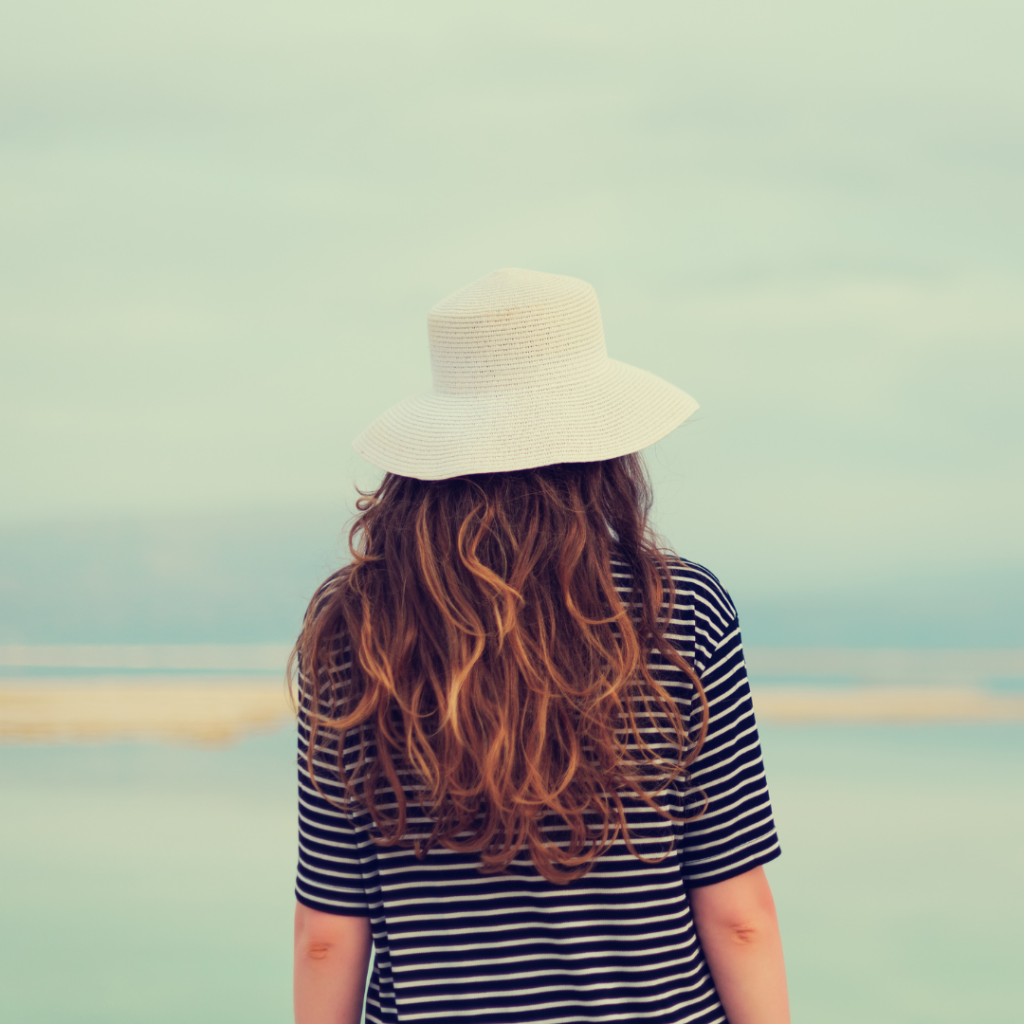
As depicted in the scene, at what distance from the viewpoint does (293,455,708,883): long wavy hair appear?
0.86 m

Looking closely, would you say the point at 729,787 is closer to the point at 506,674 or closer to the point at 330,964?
the point at 506,674

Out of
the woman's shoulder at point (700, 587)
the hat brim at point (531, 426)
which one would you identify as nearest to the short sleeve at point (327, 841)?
the hat brim at point (531, 426)

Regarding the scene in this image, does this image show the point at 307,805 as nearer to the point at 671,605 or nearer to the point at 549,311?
the point at 671,605

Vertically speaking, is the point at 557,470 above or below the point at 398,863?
above

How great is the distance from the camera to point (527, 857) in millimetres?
887

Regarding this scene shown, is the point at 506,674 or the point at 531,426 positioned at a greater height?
the point at 531,426

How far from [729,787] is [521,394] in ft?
1.37

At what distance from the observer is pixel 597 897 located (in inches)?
35.1

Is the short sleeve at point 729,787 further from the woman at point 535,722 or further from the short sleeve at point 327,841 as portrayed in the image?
the short sleeve at point 327,841

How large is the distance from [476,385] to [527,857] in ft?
1.43

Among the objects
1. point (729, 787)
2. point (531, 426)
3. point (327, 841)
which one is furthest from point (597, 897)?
point (531, 426)

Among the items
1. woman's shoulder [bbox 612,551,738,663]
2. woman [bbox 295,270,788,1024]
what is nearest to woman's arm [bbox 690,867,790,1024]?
woman [bbox 295,270,788,1024]

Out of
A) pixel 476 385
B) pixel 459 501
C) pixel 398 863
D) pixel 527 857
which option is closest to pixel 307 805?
pixel 398 863

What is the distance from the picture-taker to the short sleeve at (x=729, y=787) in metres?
0.94
